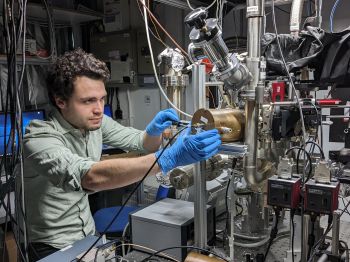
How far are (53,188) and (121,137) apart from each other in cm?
48

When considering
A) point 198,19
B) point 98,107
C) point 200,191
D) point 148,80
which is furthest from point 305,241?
point 148,80

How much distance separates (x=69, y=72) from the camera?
1.36m

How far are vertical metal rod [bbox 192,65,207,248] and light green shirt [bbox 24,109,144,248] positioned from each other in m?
0.43

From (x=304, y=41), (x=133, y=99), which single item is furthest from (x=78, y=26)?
(x=304, y=41)

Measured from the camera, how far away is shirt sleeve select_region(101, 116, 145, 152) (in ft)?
5.85

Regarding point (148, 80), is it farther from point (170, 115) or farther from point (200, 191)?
point (200, 191)

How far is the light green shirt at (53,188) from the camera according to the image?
4.00 feet

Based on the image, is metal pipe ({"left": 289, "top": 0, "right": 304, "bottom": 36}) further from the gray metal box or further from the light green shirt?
the light green shirt

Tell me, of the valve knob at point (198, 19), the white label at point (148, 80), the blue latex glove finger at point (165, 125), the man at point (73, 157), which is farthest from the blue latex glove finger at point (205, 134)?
the white label at point (148, 80)

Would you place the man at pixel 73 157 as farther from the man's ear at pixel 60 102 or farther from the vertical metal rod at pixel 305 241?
the vertical metal rod at pixel 305 241

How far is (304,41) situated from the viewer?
1.13m

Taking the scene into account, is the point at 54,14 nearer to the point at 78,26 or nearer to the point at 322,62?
the point at 78,26

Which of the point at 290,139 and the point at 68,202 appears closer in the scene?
the point at 290,139

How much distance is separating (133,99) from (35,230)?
218cm
